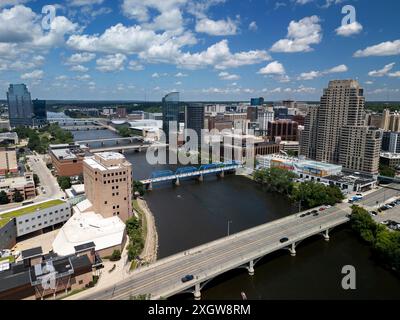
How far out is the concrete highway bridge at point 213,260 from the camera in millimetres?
15297

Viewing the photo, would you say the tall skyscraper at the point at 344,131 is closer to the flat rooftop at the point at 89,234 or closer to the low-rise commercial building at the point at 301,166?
the low-rise commercial building at the point at 301,166

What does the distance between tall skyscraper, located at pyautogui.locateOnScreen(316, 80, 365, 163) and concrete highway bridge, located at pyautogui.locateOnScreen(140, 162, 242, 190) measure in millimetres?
13603

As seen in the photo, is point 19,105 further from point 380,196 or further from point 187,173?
point 380,196

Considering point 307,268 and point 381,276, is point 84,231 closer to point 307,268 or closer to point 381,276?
point 307,268

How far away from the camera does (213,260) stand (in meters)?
17.9

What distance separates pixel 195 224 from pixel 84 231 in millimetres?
9194

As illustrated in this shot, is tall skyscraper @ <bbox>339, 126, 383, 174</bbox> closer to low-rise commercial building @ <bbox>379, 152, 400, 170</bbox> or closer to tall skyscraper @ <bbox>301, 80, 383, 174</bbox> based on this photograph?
tall skyscraper @ <bbox>301, 80, 383, 174</bbox>

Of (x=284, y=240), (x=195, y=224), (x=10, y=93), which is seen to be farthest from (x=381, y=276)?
(x=10, y=93)

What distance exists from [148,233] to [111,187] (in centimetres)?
475

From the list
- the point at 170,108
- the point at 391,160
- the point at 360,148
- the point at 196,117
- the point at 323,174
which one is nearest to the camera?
the point at 323,174

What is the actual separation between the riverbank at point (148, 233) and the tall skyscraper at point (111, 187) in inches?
74.4

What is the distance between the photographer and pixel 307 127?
4762 cm

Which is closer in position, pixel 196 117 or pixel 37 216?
pixel 37 216

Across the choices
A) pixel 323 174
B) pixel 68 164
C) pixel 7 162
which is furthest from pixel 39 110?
pixel 323 174
